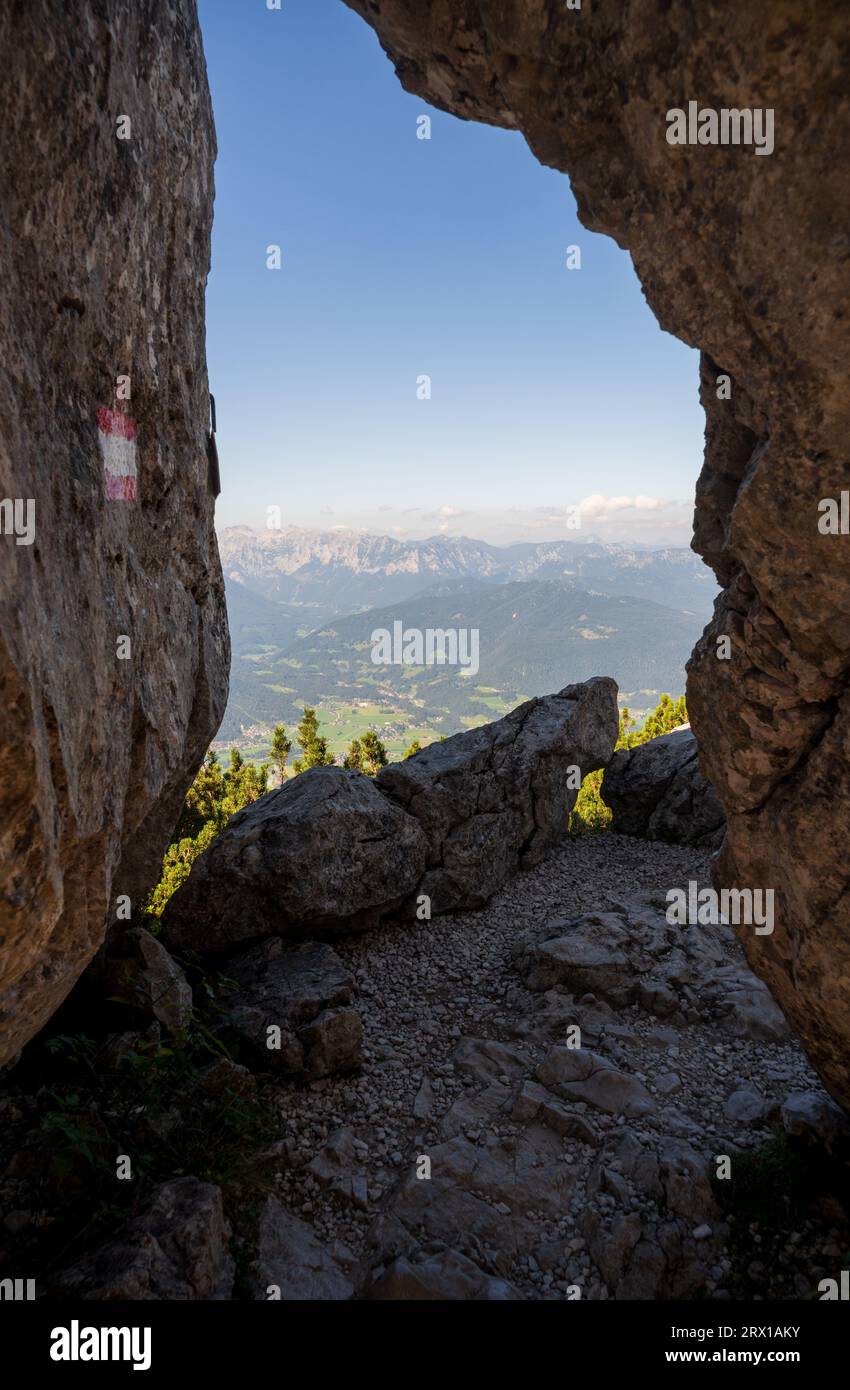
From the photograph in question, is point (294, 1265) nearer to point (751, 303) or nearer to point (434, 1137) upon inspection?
point (434, 1137)

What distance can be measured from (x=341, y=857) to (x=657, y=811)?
10.3 metres

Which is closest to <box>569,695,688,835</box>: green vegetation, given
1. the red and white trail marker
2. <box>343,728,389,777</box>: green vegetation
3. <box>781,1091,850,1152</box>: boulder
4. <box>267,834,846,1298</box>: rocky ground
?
<box>267,834,846,1298</box>: rocky ground

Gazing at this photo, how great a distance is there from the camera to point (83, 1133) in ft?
27.2

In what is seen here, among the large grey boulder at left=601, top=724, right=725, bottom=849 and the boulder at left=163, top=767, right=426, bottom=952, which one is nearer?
the boulder at left=163, top=767, right=426, bottom=952

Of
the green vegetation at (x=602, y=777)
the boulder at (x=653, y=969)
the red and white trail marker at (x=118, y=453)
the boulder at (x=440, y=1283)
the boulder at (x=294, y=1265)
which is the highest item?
the red and white trail marker at (x=118, y=453)

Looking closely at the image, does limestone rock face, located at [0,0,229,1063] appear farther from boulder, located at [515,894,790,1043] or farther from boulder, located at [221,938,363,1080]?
boulder, located at [515,894,790,1043]

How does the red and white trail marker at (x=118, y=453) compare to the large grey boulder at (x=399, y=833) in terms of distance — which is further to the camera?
the large grey boulder at (x=399, y=833)

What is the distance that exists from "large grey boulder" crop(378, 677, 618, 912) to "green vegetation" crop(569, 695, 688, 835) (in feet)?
5.89

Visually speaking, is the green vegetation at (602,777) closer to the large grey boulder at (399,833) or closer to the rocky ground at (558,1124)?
the large grey boulder at (399,833)

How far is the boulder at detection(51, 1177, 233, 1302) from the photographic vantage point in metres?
6.74

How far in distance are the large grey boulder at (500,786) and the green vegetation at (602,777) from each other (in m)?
1.80

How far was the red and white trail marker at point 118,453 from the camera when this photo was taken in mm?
7559

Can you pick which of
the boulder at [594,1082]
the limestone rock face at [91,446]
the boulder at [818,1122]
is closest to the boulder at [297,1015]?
the boulder at [594,1082]
